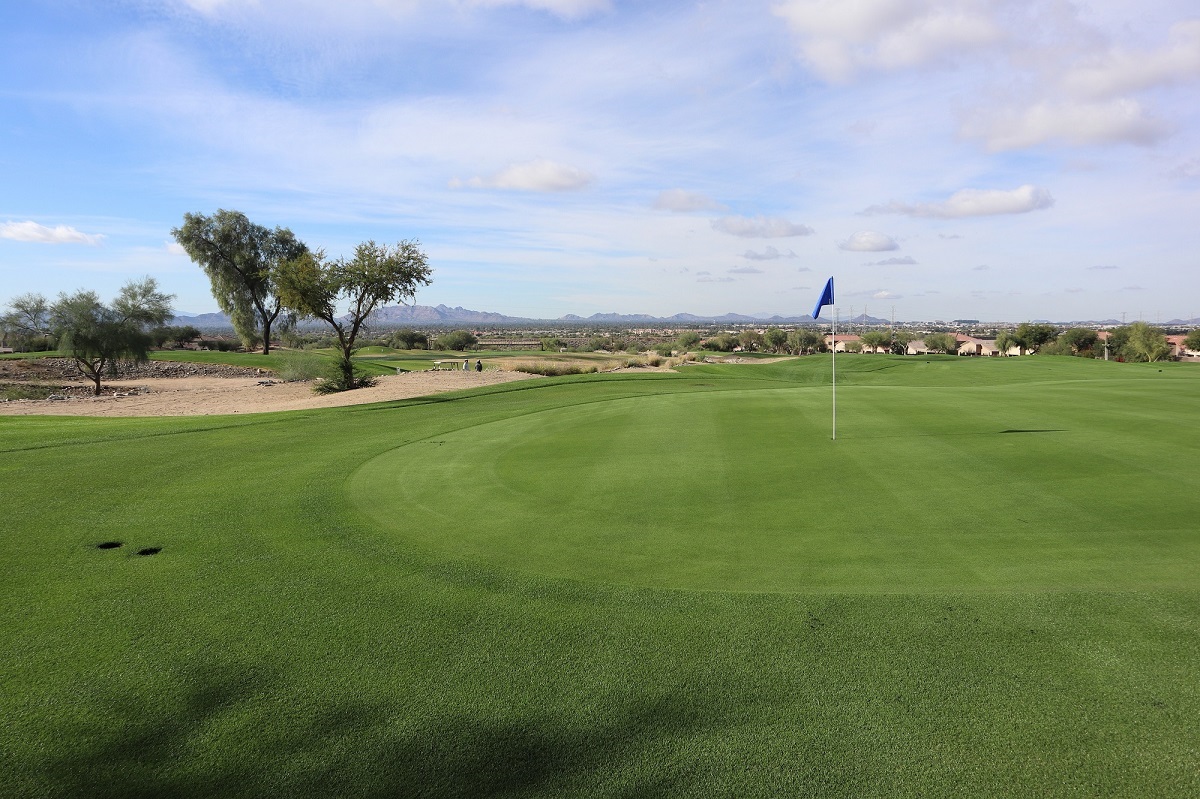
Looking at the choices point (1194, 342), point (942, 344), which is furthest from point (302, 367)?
point (1194, 342)

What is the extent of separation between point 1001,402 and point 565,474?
38.9ft

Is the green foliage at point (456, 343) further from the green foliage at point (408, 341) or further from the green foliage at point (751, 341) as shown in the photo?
the green foliage at point (751, 341)

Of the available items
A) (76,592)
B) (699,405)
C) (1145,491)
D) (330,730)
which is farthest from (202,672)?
(699,405)

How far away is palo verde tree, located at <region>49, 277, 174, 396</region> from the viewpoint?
111ft

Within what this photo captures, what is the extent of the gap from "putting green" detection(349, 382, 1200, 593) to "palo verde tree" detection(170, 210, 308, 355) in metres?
47.3

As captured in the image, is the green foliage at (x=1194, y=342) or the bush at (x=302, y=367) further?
the green foliage at (x=1194, y=342)

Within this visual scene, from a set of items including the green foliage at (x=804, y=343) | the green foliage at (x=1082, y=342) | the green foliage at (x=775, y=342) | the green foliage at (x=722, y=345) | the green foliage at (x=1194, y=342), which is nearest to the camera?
the green foliage at (x=1194, y=342)

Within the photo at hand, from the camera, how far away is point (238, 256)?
5216cm

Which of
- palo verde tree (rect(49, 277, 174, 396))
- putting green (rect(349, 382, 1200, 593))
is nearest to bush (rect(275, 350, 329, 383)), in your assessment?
palo verde tree (rect(49, 277, 174, 396))

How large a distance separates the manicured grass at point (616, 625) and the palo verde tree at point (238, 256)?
4830 centimetres

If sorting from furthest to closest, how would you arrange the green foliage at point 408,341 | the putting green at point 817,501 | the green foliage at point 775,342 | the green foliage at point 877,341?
1. the green foliage at point 775,342
2. the green foliage at point 877,341
3. the green foliage at point 408,341
4. the putting green at point 817,501

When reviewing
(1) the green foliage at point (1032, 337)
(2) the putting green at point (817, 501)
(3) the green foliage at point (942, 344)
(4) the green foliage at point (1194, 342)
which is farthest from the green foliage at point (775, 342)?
(2) the putting green at point (817, 501)

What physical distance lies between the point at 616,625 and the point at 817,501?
410 centimetres

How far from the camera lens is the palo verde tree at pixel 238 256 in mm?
51562
